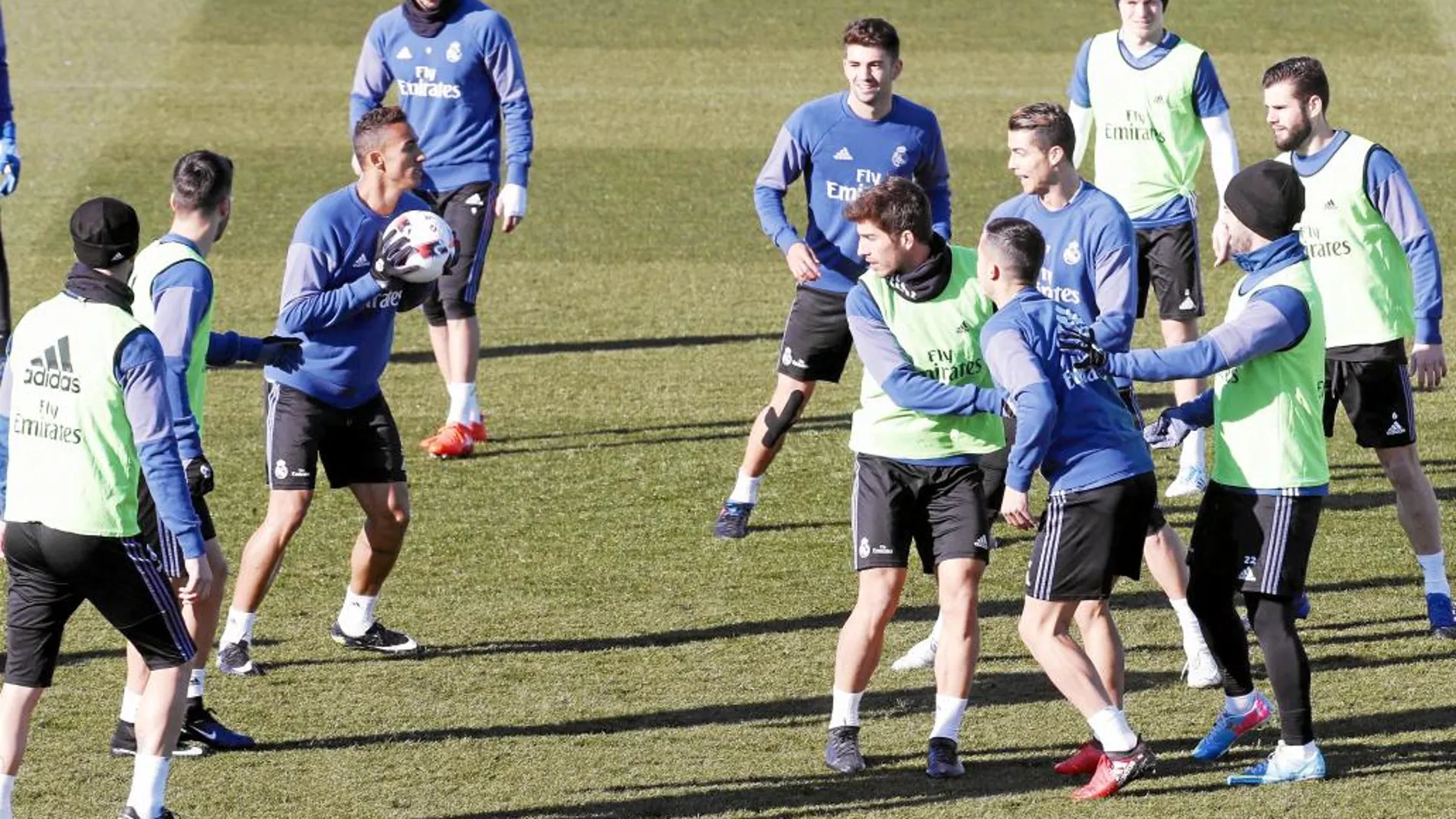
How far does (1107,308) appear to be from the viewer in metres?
7.66

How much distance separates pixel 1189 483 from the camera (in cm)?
1066

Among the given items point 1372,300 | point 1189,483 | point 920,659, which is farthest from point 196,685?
point 1189,483

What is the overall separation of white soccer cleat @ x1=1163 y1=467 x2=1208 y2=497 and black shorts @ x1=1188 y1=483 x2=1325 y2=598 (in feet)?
11.8

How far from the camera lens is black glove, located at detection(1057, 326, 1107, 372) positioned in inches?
262

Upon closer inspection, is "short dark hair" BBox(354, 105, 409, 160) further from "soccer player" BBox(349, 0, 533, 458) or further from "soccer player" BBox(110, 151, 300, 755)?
"soccer player" BBox(349, 0, 533, 458)

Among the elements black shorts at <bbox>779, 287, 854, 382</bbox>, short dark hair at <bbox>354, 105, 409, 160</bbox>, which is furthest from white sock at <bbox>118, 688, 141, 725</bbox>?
black shorts at <bbox>779, 287, 854, 382</bbox>

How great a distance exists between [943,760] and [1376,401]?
2677 millimetres

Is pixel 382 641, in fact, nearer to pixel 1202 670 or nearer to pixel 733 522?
pixel 733 522

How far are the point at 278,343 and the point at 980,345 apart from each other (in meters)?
2.51

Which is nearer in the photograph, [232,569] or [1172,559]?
[1172,559]

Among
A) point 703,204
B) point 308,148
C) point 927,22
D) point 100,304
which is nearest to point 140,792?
point 100,304

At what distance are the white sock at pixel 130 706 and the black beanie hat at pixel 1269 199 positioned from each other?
13.4ft

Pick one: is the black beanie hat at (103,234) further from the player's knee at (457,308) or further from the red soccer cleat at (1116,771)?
the player's knee at (457,308)

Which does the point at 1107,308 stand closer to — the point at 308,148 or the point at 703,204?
the point at 703,204
